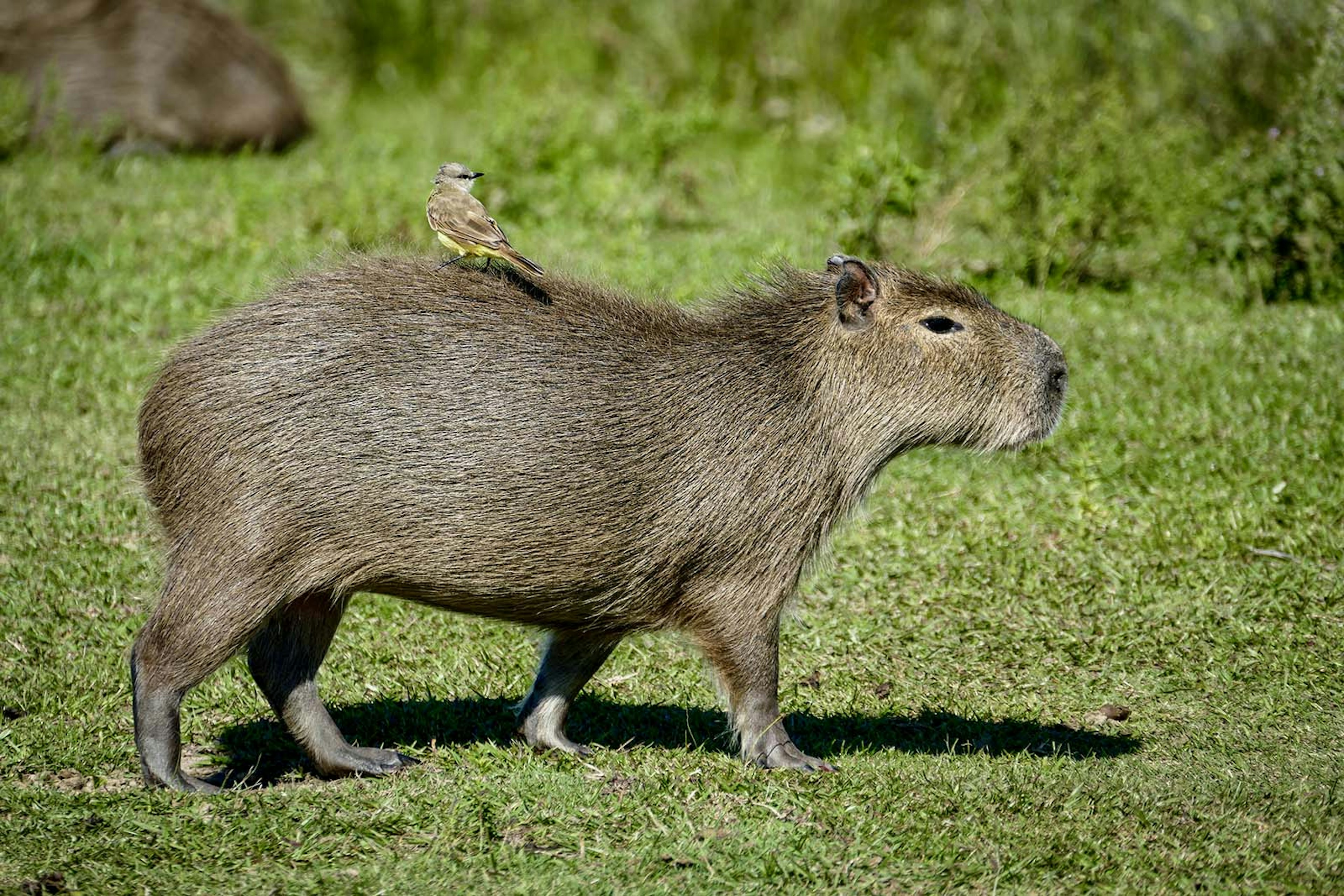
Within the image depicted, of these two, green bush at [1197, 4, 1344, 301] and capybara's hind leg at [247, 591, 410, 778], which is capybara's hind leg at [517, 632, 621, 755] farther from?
green bush at [1197, 4, 1344, 301]

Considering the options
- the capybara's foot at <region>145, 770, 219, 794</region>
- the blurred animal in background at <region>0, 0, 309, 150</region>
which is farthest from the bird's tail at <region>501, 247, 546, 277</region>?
the blurred animal in background at <region>0, 0, 309, 150</region>

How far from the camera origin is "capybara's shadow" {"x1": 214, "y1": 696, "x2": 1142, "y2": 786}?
4566 mm

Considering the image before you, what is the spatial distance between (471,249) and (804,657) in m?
1.98

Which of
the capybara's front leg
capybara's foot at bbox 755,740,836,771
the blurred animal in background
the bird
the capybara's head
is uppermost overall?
the bird

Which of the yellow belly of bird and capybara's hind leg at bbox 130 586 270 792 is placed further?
the yellow belly of bird

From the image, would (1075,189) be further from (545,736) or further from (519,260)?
(545,736)

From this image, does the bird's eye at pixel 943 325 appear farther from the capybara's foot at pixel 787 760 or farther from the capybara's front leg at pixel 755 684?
the capybara's foot at pixel 787 760

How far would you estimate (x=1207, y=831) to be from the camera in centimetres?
392

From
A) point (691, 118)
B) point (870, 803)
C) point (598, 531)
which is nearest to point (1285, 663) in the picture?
point (870, 803)

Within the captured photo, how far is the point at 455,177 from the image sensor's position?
4434 millimetres

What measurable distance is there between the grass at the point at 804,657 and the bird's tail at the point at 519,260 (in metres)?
0.63

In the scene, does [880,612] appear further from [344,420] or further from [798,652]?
[344,420]

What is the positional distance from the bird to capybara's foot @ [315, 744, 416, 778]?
4.69 ft

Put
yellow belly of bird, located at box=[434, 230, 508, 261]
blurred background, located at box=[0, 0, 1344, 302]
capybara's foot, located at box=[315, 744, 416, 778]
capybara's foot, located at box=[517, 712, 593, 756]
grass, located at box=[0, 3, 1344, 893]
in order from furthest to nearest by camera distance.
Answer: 1. blurred background, located at box=[0, 0, 1344, 302]
2. capybara's foot, located at box=[517, 712, 593, 756]
3. capybara's foot, located at box=[315, 744, 416, 778]
4. yellow belly of bird, located at box=[434, 230, 508, 261]
5. grass, located at box=[0, 3, 1344, 893]
